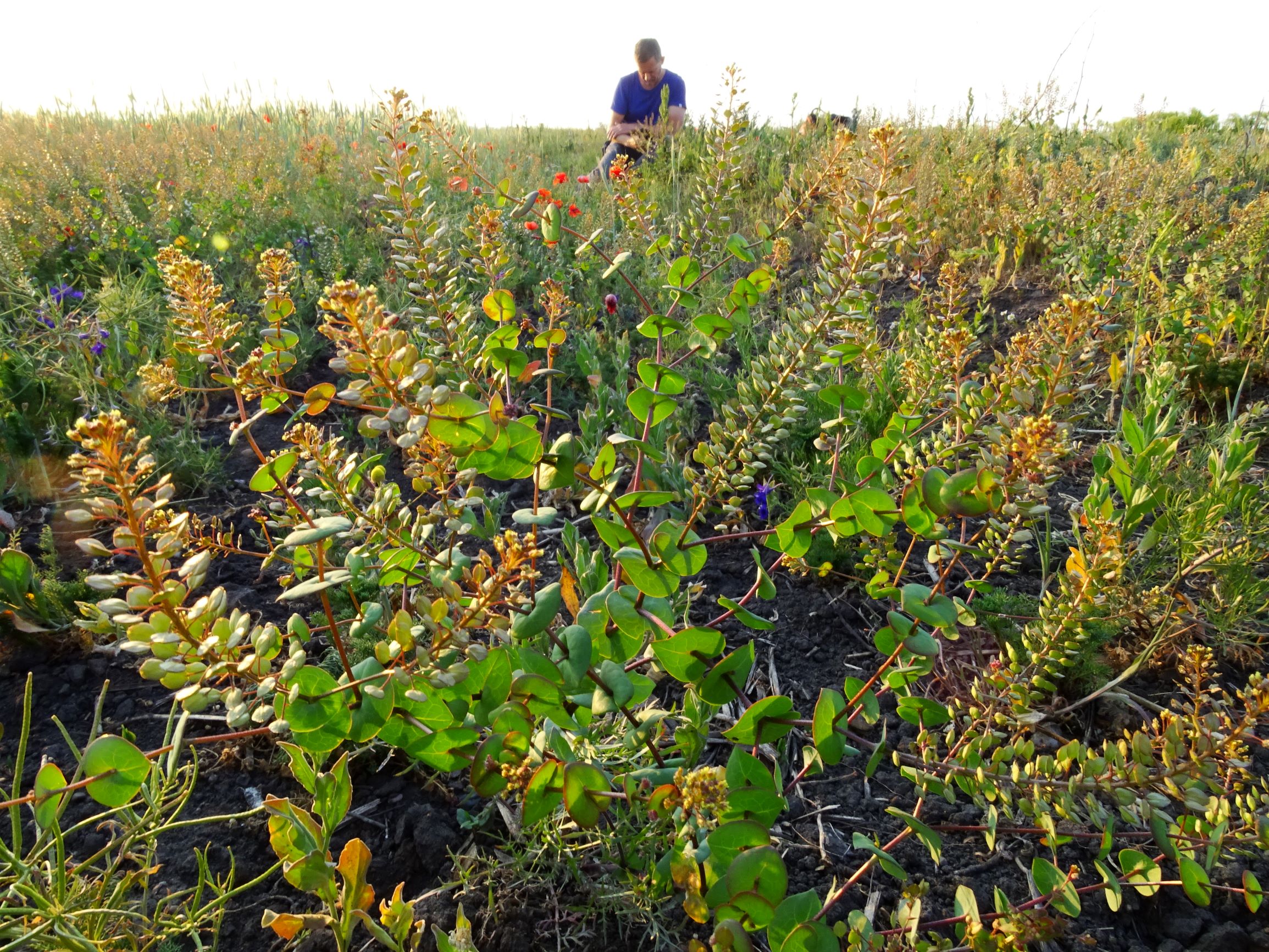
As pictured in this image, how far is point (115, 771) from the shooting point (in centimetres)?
82

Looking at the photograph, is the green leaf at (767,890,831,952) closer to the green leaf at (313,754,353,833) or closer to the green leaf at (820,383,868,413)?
the green leaf at (313,754,353,833)

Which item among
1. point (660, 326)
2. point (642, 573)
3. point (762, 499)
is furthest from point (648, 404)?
point (762, 499)

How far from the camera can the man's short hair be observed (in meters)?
8.11

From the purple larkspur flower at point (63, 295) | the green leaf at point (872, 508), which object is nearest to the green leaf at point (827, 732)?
the green leaf at point (872, 508)

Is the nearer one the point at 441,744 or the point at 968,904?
the point at 968,904

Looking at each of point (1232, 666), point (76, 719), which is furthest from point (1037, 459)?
point (76, 719)

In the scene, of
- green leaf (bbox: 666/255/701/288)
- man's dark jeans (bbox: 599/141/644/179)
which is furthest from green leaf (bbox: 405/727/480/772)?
man's dark jeans (bbox: 599/141/644/179)

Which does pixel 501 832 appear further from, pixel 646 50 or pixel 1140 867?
pixel 646 50

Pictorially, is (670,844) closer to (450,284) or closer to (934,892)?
(934,892)

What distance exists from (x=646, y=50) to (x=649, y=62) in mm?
129

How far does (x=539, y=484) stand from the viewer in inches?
40.1

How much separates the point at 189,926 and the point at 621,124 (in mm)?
8789

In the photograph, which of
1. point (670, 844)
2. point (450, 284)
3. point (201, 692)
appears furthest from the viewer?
point (450, 284)

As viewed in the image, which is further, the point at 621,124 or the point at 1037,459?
the point at 621,124
